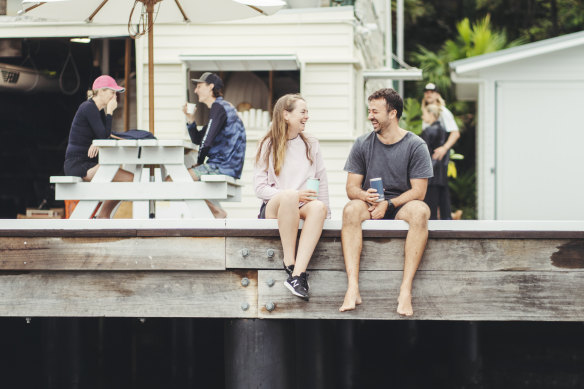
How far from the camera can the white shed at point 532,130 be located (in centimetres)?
1102

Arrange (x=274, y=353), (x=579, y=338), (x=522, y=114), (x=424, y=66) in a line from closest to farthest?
(x=274, y=353)
(x=579, y=338)
(x=522, y=114)
(x=424, y=66)

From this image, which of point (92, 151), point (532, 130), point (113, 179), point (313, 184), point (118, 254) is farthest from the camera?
point (532, 130)

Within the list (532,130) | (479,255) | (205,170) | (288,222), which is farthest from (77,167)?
(532,130)

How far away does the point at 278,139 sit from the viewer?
5703 mm

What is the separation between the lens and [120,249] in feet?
18.1

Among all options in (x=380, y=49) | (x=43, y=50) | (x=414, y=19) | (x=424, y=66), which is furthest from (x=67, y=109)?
(x=414, y=19)

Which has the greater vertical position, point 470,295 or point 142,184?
point 142,184

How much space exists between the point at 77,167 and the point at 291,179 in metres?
2.16

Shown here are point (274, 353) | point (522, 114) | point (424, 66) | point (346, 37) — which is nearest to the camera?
point (274, 353)

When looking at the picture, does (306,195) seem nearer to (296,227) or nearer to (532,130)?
(296,227)

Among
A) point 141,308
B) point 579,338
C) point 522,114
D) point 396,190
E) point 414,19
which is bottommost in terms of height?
point 579,338

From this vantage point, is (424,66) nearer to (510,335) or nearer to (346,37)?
(346,37)

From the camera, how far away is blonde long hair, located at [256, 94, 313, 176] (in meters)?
5.68

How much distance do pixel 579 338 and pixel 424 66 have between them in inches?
591
